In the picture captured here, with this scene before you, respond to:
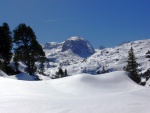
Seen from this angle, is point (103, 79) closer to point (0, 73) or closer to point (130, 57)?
point (0, 73)

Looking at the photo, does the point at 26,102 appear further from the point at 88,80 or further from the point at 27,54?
the point at 27,54

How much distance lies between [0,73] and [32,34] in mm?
11447

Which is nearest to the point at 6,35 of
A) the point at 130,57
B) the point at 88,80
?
the point at 88,80

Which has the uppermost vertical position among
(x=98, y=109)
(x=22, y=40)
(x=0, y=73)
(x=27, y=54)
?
(x=22, y=40)

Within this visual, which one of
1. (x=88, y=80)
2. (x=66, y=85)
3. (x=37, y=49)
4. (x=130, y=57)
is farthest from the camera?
(x=130, y=57)

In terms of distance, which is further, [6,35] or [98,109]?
[6,35]

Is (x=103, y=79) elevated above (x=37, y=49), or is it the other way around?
(x=37, y=49)

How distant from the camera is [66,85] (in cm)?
1051

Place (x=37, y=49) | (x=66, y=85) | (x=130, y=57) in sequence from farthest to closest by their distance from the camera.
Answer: (x=130, y=57) < (x=37, y=49) < (x=66, y=85)

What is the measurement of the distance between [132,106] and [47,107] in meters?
2.11

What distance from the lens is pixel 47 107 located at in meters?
5.39

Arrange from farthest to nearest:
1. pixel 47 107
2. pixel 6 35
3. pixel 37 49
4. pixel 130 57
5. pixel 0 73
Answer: pixel 130 57 < pixel 37 49 < pixel 6 35 < pixel 0 73 < pixel 47 107

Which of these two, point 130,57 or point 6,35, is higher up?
point 6,35

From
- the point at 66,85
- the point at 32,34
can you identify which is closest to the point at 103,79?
the point at 66,85
